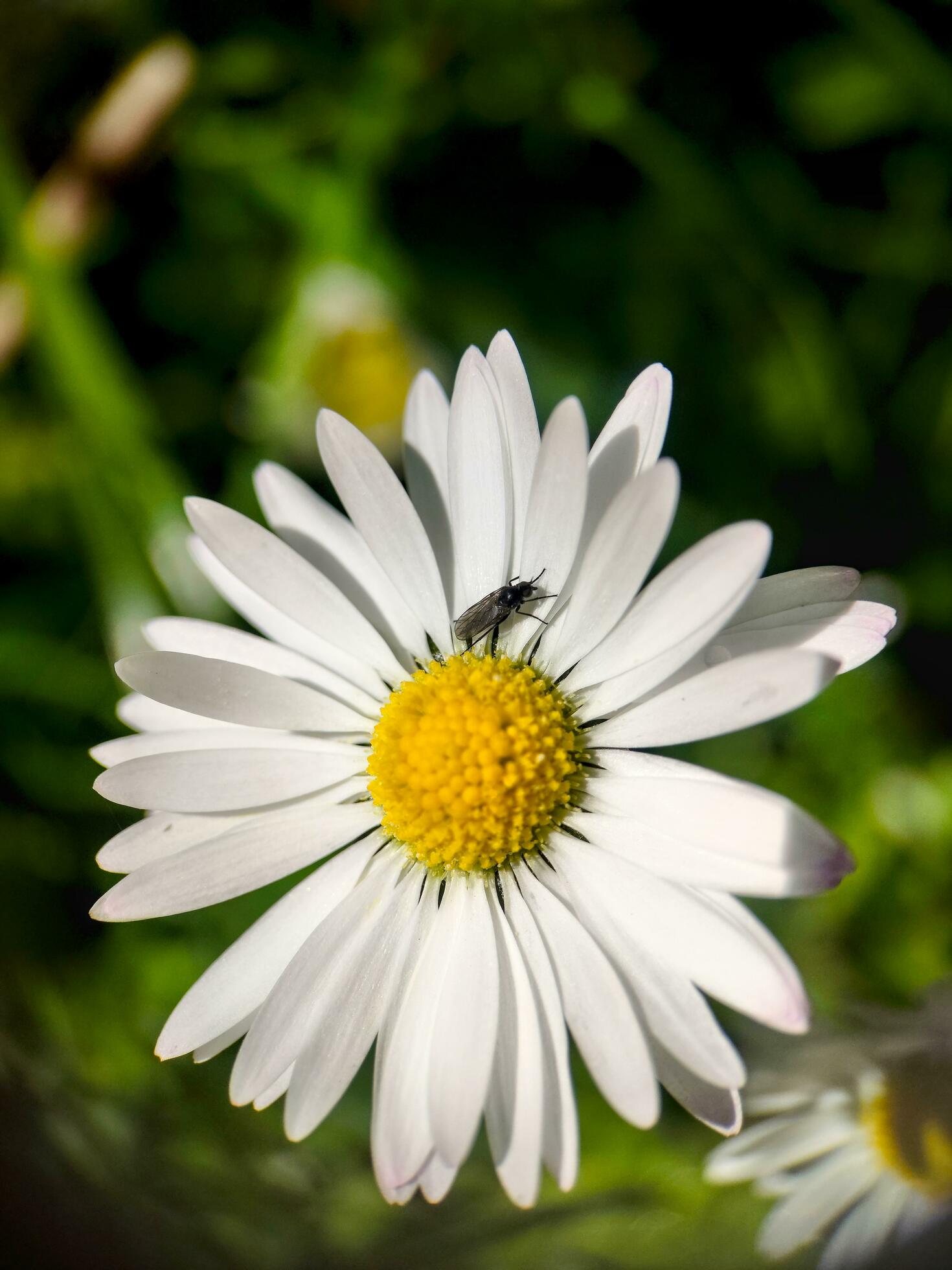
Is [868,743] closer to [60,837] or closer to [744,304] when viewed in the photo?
[744,304]

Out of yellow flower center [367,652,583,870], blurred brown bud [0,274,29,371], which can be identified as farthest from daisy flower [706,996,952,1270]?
blurred brown bud [0,274,29,371]

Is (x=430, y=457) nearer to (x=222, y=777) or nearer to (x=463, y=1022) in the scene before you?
(x=222, y=777)

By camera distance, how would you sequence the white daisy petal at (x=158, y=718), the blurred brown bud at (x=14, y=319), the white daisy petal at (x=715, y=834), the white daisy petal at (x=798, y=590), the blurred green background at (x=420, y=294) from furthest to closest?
1. the blurred brown bud at (x=14, y=319)
2. the blurred green background at (x=420, y=294)
3. the white daisy petal at (x=158, y=718)
4. the white daisy petal at (x=798, y=590)
5. the white daisy petal at (x=715, y=834)

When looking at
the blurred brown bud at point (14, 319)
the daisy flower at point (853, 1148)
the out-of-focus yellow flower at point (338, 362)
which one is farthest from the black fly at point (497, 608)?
the blurred brown bud at point (14, 319)

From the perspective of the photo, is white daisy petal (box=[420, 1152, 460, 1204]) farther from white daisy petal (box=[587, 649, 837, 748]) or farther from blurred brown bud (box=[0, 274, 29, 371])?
blurred brown bud (box=[0, 274, 29, 371])

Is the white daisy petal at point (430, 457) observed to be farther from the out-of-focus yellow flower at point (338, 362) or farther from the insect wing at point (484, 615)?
the out-of-focus yellow flower at point (338, 362)

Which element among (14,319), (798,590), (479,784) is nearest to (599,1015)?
(479,784)
